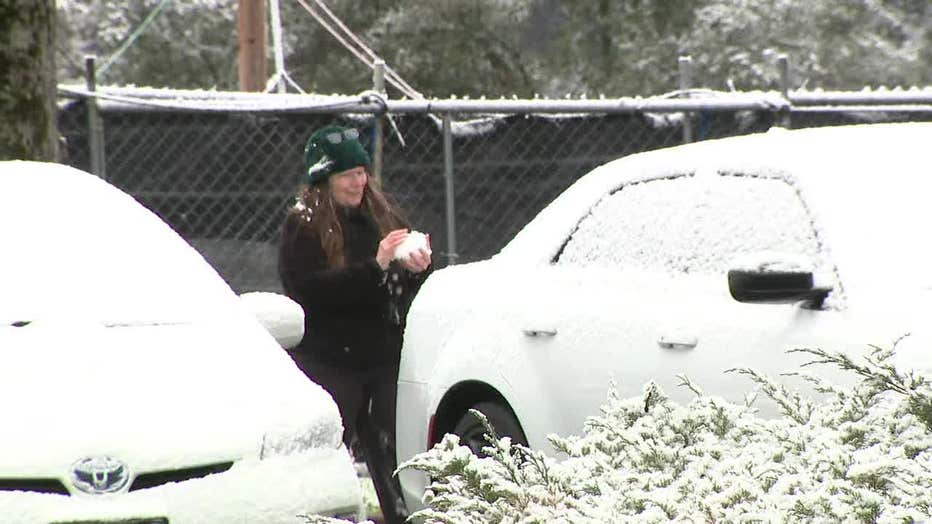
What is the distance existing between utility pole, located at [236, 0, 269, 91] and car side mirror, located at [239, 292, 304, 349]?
10.3 m

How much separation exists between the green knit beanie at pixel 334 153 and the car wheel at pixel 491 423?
1.17 m

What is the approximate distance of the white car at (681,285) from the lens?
5074mm

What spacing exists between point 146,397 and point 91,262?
93 centimetres

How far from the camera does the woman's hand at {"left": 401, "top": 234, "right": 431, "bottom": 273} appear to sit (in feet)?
22.5

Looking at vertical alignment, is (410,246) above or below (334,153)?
below

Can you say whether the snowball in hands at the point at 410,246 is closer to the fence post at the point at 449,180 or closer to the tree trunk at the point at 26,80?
the tree trunk at the point at 26,80

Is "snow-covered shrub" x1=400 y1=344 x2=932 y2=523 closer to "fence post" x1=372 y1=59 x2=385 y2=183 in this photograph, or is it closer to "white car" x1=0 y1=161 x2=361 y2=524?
"white car" x1=0 y1=161 x2=361 y2=524

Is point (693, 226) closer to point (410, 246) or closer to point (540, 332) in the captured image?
point (540, 332)

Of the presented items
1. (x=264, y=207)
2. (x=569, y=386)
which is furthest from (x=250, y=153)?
(x=569, y=386)

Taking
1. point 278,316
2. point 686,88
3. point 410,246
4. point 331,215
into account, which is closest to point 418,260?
point 410,246

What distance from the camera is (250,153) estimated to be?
30.8 ft

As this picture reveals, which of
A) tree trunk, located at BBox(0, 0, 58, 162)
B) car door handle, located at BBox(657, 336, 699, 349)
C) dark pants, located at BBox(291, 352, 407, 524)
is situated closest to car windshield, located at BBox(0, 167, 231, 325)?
dark pants, located at BBox(291, 352, 407, 524)

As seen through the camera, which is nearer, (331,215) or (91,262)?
(91,262)

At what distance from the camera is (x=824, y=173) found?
5457mm
